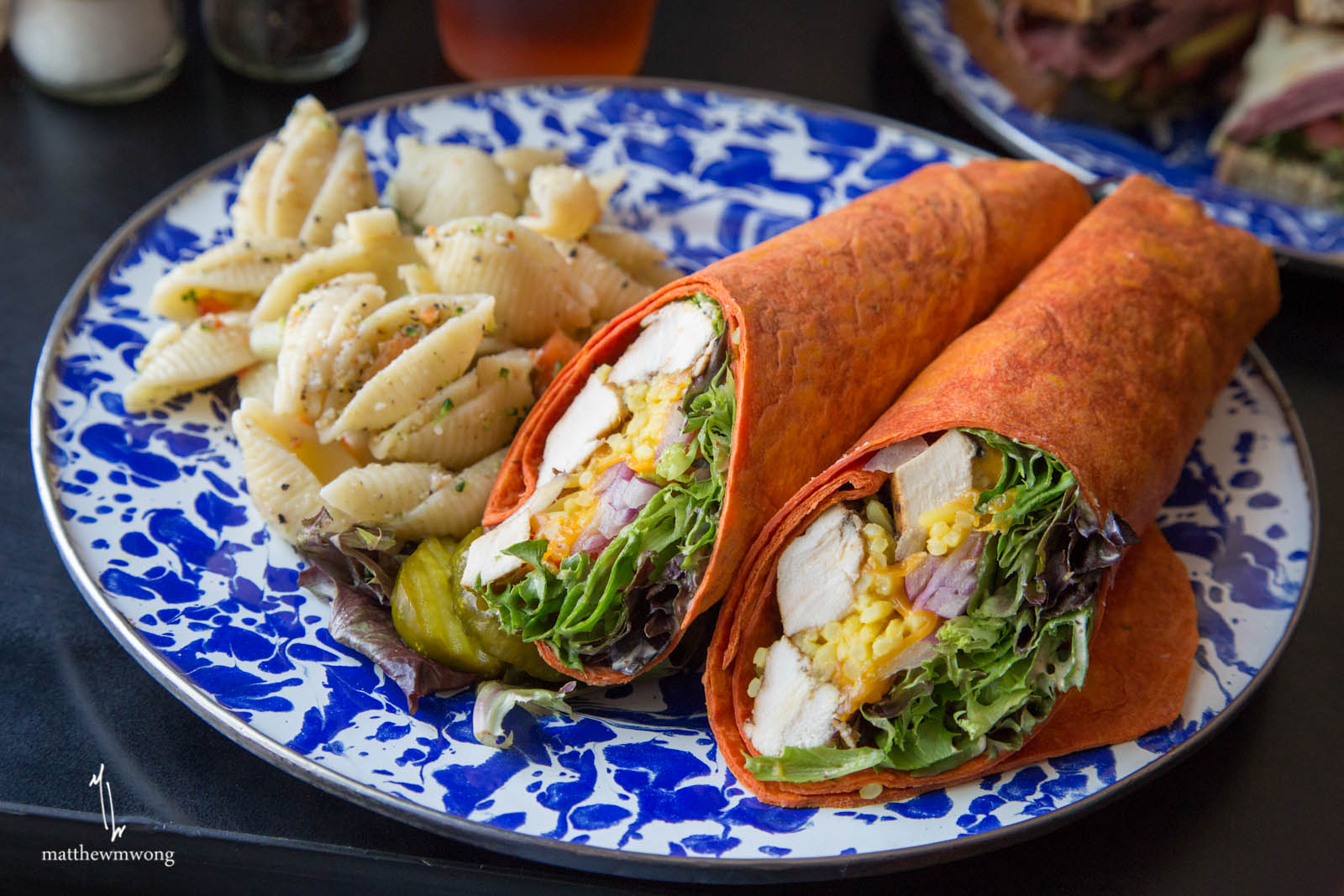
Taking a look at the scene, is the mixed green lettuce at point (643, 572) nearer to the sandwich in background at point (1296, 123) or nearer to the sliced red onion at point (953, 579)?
the sliced red onion at point (953, 579)

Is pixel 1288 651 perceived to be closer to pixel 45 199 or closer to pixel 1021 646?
pixel 1021 646

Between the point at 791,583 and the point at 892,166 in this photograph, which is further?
the point at 892,166

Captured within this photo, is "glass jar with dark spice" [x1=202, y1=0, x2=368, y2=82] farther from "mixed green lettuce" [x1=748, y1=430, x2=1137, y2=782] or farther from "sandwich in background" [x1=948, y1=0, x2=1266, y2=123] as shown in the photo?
"mixed green lettuce" [x1=748, y1=430, x2=1137, y2=782]

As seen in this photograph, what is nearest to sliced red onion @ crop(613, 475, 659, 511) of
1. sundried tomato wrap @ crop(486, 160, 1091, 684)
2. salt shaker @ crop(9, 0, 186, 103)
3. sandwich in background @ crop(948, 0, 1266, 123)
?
sundried tomato wrap @ crop(486, 160, 1091, 684)

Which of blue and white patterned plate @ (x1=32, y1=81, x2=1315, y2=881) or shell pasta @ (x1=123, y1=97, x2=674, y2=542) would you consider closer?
blue and white patterned plate @ (x1=32, y1=81, x2=1315, y2=881)

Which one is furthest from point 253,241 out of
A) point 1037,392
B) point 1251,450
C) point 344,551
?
point 1251,450

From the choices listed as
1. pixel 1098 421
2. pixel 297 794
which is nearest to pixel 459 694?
pixel 297 794
